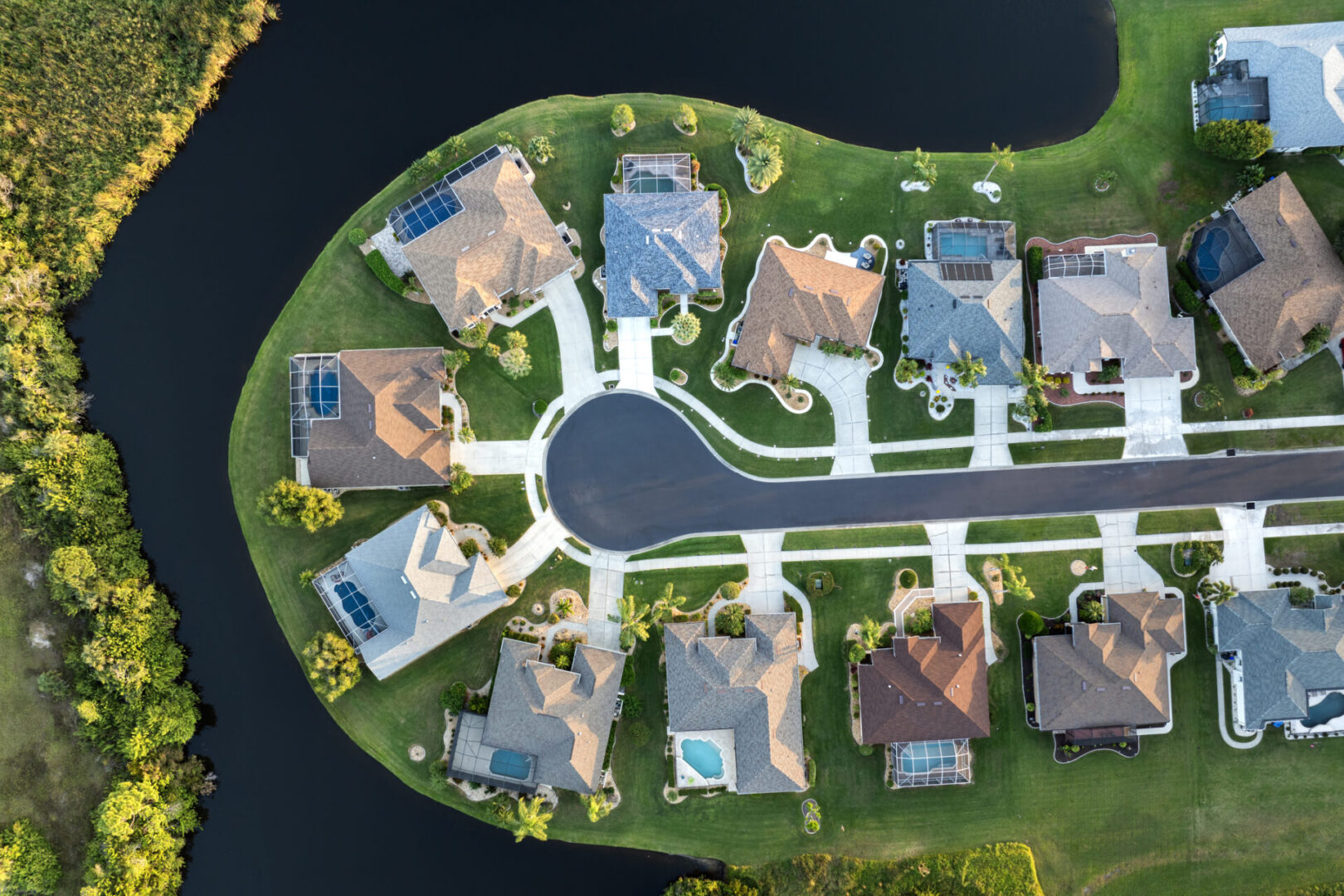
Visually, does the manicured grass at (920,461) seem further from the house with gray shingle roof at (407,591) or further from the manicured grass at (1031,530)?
the house with gray shingle roof at (407,591)

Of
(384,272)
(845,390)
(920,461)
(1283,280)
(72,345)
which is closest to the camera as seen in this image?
(1283,280)

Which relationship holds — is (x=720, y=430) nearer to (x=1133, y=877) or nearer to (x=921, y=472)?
(x=921, y=472)

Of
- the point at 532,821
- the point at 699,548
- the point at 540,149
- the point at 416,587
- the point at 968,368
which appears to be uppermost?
the point at 540,149

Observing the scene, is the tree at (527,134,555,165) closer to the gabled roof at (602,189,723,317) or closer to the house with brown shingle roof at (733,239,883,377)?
the gabled roof at (602,189,723,317)

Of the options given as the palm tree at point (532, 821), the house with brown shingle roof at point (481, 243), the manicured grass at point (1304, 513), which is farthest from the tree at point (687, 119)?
the manicured grass at point (1304, 513)

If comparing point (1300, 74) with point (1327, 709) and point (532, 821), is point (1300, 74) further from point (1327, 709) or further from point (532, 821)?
point (532, 821)

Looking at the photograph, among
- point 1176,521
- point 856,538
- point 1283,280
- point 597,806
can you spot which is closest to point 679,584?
point 856,538
